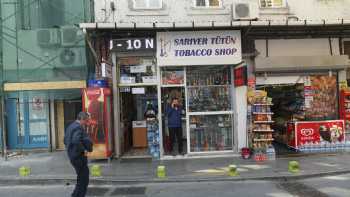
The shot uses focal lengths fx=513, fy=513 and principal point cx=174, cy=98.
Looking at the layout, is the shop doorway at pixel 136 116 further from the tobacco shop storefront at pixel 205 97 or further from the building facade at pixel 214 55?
the tobacco shop storefront at pixel 205 97

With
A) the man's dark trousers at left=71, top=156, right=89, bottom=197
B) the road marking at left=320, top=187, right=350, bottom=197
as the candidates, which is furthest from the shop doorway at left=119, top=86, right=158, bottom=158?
the road marking at left=320, top=187, right=350, bottom=197

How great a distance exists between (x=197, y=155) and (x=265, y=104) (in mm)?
2458

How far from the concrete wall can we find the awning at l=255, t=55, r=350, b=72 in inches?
47.4

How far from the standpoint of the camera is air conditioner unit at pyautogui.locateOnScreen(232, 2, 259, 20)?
46.6 feet

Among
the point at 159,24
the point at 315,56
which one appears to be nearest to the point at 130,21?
the point at 159,24

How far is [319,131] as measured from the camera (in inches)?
574

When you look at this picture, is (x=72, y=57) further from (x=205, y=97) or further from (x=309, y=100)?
(x=309, y=100)

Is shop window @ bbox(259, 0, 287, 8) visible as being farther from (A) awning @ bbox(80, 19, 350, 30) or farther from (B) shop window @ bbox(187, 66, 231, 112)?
(B) shop window @ bbox(187, 66, 231, 112)

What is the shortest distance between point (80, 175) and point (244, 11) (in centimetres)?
733

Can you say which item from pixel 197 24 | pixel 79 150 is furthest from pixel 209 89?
pixel 79 150

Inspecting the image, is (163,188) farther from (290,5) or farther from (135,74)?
(290,5)

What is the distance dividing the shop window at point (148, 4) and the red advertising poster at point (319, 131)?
5.16 metres

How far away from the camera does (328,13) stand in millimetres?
15289

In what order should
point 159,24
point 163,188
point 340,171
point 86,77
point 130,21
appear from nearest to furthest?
point 163,188 → point 340,171 → point 159,24 → point 130,21 → point 86,77
